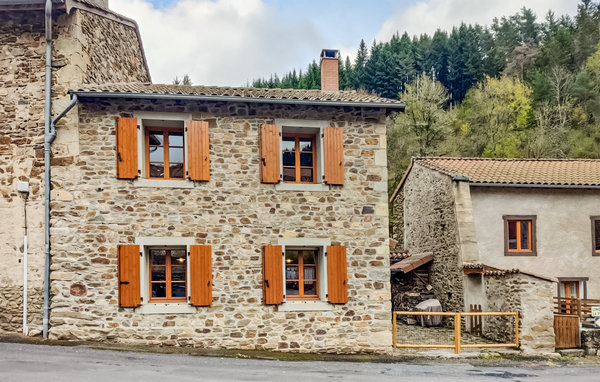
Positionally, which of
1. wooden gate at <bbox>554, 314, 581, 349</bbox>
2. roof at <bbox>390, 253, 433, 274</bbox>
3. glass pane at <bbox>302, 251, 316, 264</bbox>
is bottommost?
wooden gate at <bbox>554, 314, 581, 349</bbox>

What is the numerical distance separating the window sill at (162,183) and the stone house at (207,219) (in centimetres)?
4

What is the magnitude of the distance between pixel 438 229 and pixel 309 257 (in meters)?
7.12

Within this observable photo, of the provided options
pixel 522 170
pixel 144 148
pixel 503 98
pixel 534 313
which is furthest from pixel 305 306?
pixel 503 98

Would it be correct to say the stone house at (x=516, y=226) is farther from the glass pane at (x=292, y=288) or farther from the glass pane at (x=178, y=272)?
the glass pane at (x=178, y=272)

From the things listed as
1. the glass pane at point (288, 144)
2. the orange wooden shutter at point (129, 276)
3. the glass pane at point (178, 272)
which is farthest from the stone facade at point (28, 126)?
the glass pane at point (288, 144)

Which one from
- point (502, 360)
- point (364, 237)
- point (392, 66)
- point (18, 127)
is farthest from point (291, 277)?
point (392, 66)

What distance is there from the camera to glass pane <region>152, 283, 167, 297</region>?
10336 millimetres

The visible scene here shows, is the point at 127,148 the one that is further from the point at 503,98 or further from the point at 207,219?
the point at 503,98

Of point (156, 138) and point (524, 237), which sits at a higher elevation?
point (156, 138)

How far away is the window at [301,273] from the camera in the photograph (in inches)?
427

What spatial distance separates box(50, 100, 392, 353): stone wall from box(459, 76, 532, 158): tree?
2384cm

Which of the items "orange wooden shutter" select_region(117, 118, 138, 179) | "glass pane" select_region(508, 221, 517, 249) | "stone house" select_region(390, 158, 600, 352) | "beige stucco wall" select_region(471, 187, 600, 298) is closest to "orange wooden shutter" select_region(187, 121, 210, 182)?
"orange wooden shutter" select_region(117, 118, 138, 179)

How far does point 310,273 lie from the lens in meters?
11.0

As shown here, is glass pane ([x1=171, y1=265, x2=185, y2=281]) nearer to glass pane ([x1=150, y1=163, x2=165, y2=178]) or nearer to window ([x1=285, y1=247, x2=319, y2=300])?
glass pane ([x1=150, y1=163, x2=165, y2=178])
